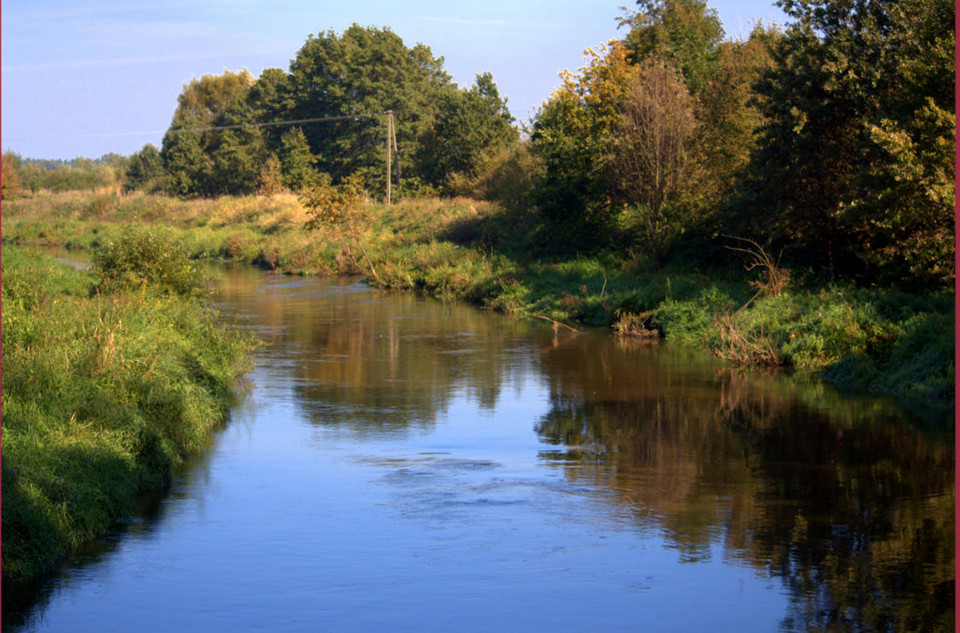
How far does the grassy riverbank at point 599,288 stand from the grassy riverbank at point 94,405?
238 inches

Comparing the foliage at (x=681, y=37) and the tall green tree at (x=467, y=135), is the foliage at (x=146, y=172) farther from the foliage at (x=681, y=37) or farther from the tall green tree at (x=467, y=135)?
the foliage at (x=681, y=37)

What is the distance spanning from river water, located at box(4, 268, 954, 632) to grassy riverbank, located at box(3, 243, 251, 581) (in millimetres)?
398

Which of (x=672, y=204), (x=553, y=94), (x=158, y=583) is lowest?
(x=158, y=583)

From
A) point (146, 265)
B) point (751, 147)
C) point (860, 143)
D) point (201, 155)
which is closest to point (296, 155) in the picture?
point (201, 155)

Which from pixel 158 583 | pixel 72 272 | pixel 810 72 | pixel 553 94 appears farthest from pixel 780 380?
pixel 553 94

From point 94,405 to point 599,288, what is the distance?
18388 mm

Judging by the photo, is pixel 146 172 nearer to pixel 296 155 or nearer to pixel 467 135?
pixel 296 155

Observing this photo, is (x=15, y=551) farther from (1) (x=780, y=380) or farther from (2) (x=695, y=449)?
(1) (x=780, y=380)

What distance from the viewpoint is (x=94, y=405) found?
1169cm

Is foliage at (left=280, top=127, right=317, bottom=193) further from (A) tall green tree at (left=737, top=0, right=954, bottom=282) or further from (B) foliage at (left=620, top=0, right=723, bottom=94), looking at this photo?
(A) tall green tree at (left=737, top=0, right=954, bottom=282)

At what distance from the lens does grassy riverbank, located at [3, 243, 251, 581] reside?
933cm

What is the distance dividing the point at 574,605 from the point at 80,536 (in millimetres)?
4610

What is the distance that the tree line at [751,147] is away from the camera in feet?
62.5

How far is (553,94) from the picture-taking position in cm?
3978
